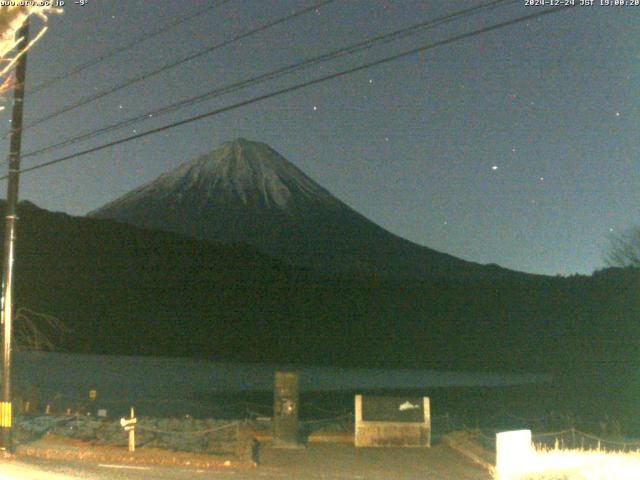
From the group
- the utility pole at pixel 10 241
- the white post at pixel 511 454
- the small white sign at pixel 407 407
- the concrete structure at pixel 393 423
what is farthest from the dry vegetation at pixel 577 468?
the utility pole at pixel 10 241

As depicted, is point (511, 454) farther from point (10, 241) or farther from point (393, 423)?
point (10, 241)

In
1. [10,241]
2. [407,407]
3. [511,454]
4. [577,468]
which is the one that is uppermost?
[10,241]

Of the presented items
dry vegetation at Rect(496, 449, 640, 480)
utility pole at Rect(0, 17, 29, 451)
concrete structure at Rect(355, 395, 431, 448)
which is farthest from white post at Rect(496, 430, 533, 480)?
utility pole at Rect(0, 17, 29, 451)

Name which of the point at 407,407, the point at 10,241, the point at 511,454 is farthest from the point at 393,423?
the point at 10,241

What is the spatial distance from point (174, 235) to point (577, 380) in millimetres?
70843

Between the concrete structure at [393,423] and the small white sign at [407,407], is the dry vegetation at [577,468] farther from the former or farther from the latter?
the small white sign at [407,407]

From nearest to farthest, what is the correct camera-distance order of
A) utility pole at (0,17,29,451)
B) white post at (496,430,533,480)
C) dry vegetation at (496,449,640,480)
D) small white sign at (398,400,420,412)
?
1. dry vegetation at (496,449,640,480)
2. white post at (496,430,533,480)
3. utility pole at (0,17,29,451)
4. small white sign at (398,400,420,412)

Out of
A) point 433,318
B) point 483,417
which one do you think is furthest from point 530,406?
point 433,318

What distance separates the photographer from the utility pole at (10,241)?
61.5 ft

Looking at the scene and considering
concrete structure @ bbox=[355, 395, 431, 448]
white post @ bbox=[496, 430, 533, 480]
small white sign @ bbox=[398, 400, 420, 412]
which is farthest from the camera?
small white sign @ bbox=[398, 400, 420, 412]

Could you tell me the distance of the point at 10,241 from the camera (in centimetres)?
1930

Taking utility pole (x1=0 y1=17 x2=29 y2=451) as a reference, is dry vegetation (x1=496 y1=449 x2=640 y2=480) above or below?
below

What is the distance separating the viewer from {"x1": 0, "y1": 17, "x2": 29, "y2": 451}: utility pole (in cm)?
1873

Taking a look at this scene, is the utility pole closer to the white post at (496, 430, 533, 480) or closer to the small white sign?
the small white sign
